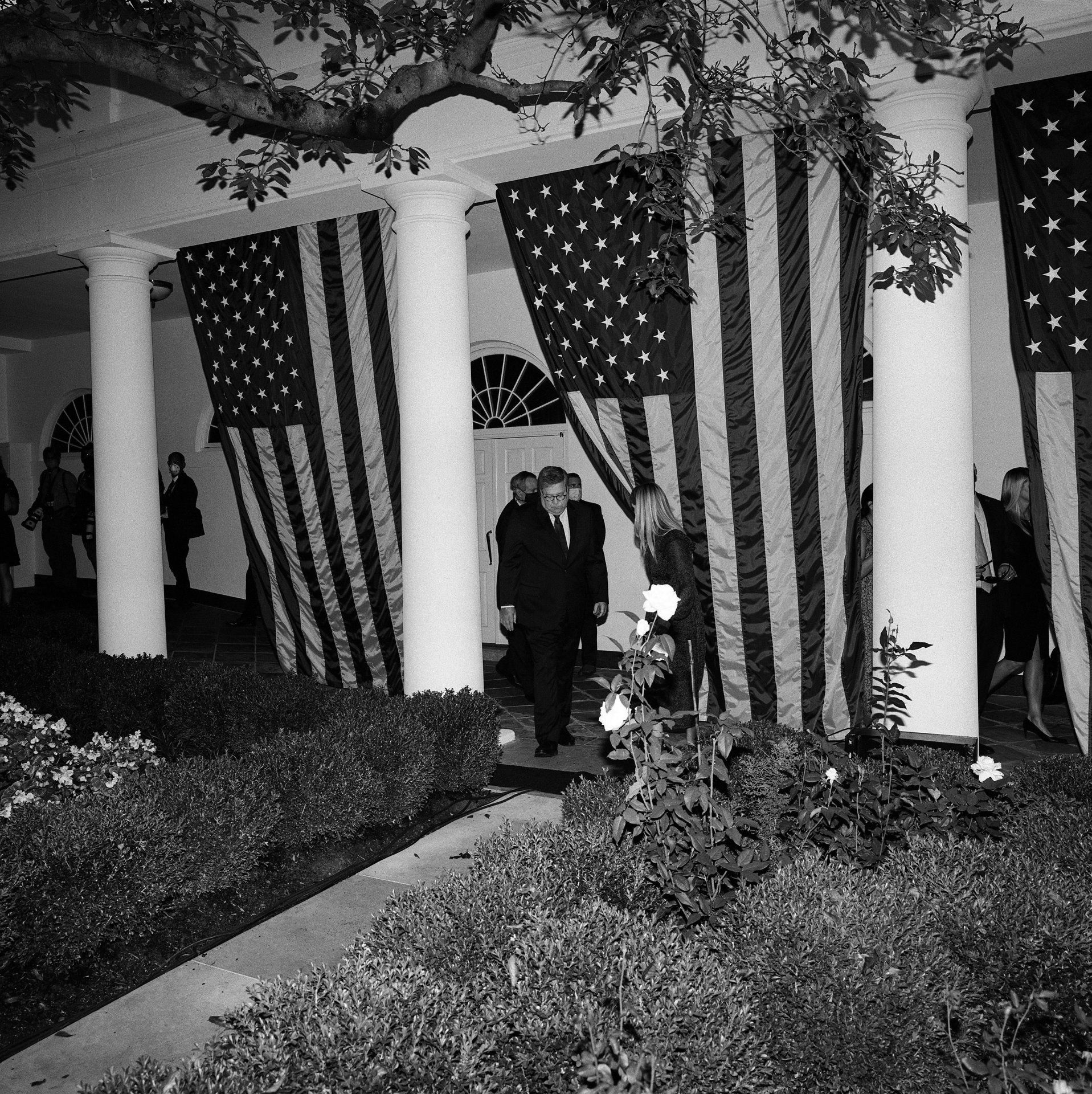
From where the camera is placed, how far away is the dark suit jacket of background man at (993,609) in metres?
7.26

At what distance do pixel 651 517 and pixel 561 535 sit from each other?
1436 millimetres

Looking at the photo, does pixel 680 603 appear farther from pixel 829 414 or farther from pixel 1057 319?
pixel 1057 319

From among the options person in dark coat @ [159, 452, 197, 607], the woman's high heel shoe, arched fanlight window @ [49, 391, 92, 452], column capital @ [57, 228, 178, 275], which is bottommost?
the woman's high heel shoe

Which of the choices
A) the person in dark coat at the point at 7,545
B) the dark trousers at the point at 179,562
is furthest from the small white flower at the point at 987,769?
the dark trousers at the point at 179,562

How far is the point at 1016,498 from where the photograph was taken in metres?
7.24

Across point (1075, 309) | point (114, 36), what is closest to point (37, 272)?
point (114, 36)

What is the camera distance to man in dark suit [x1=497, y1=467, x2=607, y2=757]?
700 cm

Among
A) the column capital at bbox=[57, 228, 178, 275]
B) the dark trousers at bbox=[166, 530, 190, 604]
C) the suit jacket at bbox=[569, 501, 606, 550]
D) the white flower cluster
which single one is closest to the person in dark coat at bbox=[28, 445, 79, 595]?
the dark trousers at bbox=[166, 530, 190, 604]

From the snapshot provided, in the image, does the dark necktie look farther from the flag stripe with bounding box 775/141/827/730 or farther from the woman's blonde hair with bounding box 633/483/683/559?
the flag stripe with bounding box 775/141/827/730

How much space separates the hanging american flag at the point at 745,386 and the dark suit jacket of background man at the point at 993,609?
1.44 meters

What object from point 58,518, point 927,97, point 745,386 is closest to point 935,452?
point 745,386

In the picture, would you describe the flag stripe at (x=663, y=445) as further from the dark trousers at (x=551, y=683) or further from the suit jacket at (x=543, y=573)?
the dark trousers at (x=551, y=683)

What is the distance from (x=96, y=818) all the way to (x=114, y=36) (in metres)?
3.65

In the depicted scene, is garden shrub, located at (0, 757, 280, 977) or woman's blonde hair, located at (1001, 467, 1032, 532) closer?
garden shrub, located at (0, 757, 280, 977)
